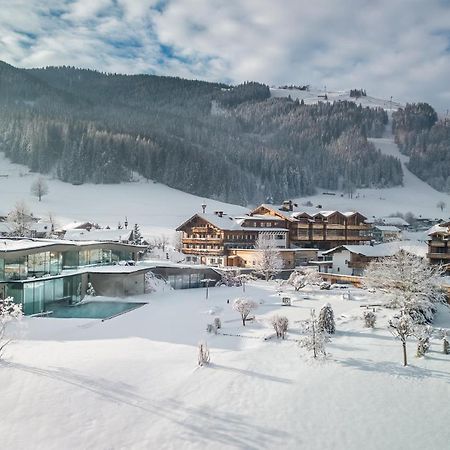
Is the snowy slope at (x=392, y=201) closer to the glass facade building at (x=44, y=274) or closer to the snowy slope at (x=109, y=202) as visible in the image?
the snowy slope at (x=109, y=202)

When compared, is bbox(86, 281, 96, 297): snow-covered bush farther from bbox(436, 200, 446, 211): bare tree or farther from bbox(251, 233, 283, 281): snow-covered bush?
bbox(436, 200, 446, 211): bare tree

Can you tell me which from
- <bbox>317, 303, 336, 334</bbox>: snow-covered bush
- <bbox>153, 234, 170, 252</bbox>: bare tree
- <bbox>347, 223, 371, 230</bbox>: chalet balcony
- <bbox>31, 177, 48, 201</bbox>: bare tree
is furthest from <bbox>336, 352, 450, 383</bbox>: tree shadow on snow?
<bbox>31, 177, 48, 201</bbox>: bare tree

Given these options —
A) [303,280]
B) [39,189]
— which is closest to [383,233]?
[303,280]

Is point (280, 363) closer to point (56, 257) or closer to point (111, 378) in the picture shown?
point (111, 378)

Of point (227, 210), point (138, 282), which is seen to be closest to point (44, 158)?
point (227, 210)

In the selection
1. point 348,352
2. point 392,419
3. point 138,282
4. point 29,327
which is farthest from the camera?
point 138,282

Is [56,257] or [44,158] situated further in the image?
[44,158]
